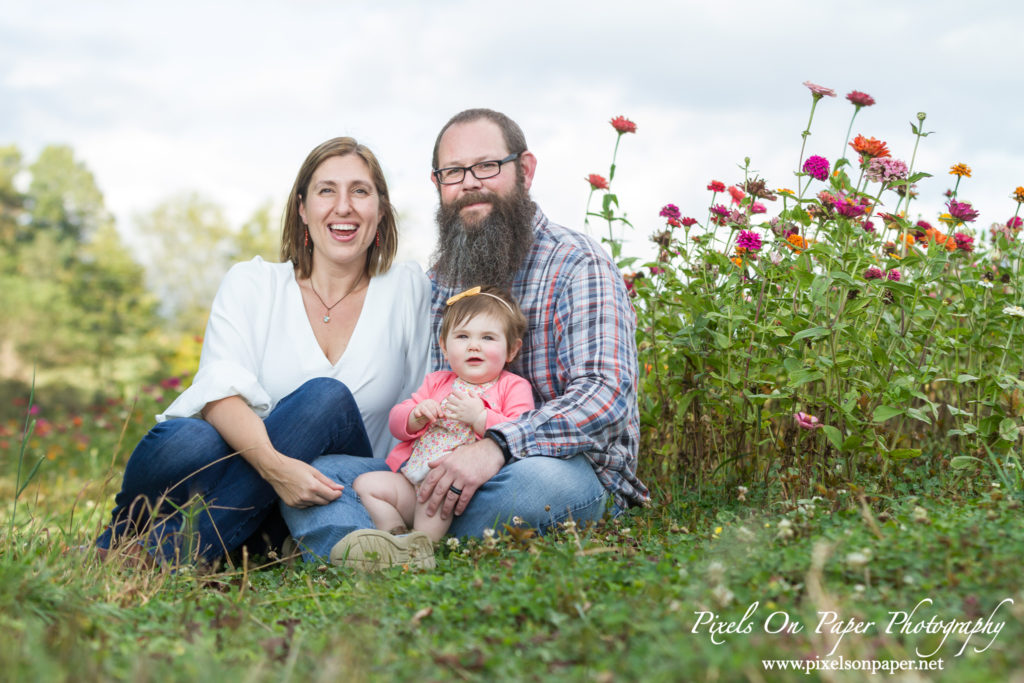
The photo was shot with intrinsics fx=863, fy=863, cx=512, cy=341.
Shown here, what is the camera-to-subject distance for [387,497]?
122 inches

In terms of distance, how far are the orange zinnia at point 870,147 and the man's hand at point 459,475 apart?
6.09ft

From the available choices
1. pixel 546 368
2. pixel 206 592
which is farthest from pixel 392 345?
pixel 206 592

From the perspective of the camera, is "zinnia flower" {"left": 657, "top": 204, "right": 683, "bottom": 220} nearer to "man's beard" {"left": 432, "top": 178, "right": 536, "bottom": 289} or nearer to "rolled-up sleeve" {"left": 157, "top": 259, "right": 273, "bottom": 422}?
"man's beard" {"left": 432, "top": 178, "right": 536, "bottom": 289}

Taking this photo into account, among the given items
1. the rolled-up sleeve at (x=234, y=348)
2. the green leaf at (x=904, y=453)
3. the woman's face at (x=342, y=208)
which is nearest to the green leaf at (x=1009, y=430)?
the green leaf at (x=904, y=453)

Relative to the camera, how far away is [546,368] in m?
3.38

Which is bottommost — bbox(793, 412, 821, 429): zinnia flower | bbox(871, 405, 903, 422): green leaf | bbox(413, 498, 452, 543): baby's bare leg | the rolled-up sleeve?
bbox(413, 498, 452, 543): baby's bare leg

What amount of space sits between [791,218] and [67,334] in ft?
64.6

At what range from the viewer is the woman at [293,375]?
306 centimetres

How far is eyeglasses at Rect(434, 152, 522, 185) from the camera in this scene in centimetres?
362

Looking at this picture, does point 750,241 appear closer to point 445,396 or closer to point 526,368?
point 526,368

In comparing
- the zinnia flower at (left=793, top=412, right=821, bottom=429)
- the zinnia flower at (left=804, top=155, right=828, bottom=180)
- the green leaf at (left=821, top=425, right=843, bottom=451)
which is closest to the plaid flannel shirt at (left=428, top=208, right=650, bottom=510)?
the zinnia flower at (left=793, top=412, right=821, bottom=429)

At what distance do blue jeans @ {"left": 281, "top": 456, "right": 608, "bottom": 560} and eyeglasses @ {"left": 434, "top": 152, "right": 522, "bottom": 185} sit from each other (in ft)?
4.24

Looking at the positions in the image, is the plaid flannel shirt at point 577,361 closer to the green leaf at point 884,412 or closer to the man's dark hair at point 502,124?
the man's dark hair at point 502,124

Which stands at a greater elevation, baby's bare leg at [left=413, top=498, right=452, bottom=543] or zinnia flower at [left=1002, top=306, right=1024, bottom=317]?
zinnia flower at [left=1002, top=306, right=1024, bottom=317]
